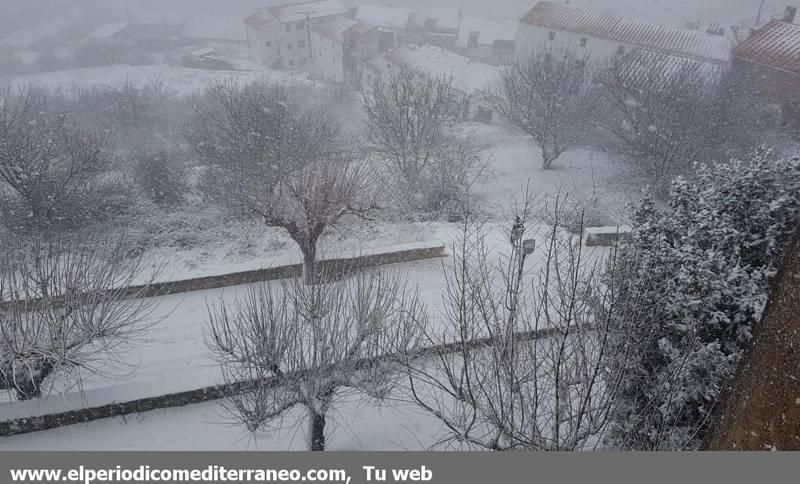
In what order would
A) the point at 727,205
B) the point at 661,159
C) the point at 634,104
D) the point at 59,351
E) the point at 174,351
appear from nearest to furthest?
the point at 727,205 → the point at 59,351 → the point at 174,351 → the point at 661,159 → the point at 634,104

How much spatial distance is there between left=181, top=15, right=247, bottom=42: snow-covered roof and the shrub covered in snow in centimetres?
5666

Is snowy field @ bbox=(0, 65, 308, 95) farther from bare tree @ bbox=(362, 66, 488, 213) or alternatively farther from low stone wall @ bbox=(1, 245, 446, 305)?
low stone wall @ bbox=(1, 245, 446, 305)

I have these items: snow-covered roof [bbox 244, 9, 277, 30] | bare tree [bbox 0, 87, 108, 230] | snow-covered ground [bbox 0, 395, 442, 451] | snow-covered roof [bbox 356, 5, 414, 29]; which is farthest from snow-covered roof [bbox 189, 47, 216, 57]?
snow-covered ground [bbox 0, 395, 442, 451]

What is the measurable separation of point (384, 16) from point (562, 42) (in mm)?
25317

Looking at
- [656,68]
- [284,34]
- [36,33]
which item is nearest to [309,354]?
[656,68]

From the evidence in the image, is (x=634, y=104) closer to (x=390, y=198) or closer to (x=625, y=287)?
(x=390, y=198)

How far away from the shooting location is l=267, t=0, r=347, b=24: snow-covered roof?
149 ft

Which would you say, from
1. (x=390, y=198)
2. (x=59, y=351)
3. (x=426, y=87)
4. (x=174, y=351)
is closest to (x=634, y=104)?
(x=426, y=87)

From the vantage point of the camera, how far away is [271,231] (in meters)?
15.5

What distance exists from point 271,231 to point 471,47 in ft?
127

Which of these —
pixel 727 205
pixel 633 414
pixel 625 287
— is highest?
pixel 727 205

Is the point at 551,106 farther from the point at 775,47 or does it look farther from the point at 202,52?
the point at 202,52

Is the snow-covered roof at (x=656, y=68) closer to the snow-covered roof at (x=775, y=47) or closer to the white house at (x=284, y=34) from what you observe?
the snow-covered roof at (x=775, y=47)

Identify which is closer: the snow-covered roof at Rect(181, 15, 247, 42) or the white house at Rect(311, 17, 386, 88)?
the white house at Rect(311, 17, 386, 88)
